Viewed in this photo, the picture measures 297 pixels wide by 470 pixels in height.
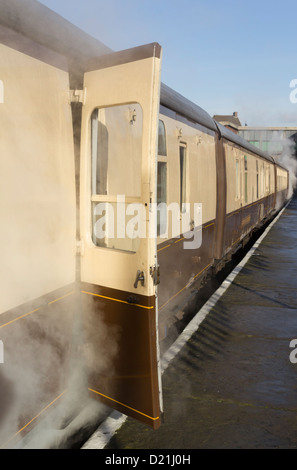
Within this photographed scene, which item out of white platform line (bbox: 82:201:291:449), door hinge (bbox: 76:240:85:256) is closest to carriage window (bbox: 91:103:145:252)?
door hinge (bbox: 76:240:85:256)

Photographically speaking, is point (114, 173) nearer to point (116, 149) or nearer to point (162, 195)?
point (116, 149)

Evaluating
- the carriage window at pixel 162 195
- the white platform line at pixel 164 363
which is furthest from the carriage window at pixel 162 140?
the white platform line at pixel 164 363

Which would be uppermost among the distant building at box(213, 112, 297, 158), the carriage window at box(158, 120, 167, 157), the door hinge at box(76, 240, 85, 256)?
the distant building at box(213, 112, 297, 158)

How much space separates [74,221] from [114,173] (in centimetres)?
66

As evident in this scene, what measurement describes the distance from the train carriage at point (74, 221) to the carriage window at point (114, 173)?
11 millimetres

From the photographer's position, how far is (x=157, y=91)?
114 inches

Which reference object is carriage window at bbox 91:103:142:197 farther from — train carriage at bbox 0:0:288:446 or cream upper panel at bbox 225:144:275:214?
cream upper panel at bbox 225:144:275:214

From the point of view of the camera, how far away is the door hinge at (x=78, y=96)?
10.4 ft

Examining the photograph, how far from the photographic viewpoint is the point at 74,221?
330 cm

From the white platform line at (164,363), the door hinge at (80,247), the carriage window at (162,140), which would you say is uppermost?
the carriage window at (162,140)

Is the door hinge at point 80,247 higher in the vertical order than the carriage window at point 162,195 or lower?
lower

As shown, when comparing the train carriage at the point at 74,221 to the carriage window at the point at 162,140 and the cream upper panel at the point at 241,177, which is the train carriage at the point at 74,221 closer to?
the carriage window at the point at 162,140

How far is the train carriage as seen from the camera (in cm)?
267

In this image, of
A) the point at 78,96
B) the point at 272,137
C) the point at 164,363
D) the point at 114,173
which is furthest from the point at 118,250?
the point at 272,137
